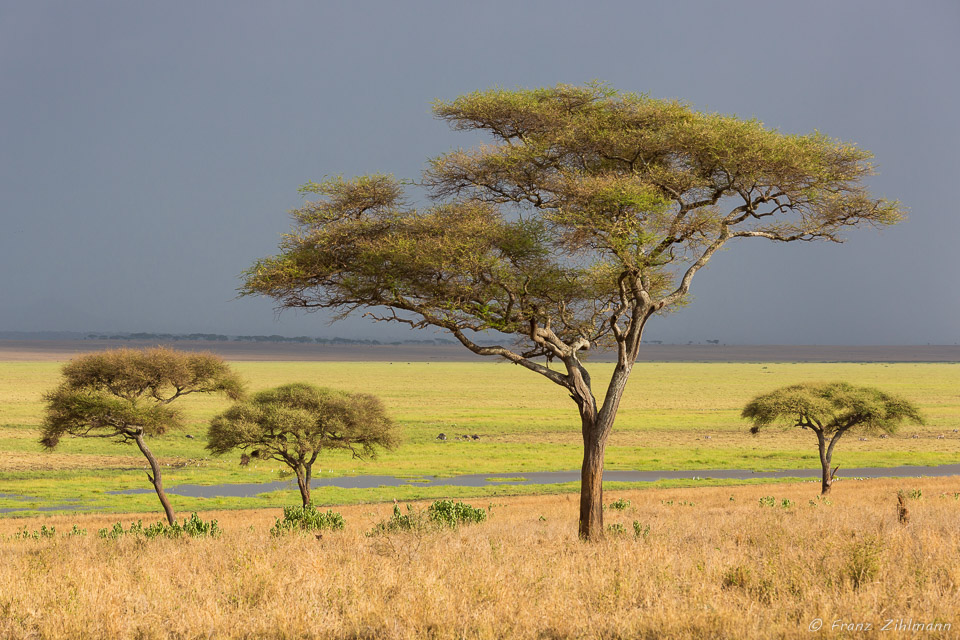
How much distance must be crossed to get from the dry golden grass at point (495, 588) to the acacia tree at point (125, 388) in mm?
22312

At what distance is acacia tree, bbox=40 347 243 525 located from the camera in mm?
34781

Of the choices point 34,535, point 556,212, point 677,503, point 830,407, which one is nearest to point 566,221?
point 556,212

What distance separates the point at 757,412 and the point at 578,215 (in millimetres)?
34466

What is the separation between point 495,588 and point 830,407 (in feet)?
142

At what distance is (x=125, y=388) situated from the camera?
121 feet

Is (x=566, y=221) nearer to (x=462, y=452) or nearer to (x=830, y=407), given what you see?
(x=830, y=407)

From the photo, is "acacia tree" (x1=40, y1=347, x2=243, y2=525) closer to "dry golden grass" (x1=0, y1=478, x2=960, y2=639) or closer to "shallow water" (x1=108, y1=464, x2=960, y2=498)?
"shallow water" (x1=108, y1=464, x2=960, y2=498)

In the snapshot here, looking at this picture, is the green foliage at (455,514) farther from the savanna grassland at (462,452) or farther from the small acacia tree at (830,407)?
the small acacia tree at (830,407)

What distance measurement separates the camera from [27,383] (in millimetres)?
158125

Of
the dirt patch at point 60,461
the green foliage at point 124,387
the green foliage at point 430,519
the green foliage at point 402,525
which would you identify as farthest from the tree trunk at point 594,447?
the dirt patch at point 60,461

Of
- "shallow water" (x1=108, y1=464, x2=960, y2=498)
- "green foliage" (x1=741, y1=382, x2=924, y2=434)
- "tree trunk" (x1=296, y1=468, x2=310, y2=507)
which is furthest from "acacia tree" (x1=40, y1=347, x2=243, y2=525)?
"green foliage" (x1=741, y1=382, x2=924, y2=434)

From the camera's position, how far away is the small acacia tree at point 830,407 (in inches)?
1804

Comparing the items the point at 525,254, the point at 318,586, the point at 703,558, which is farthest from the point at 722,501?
the point at 318,586

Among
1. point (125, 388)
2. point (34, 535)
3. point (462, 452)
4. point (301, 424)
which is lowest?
point (462, 452)
